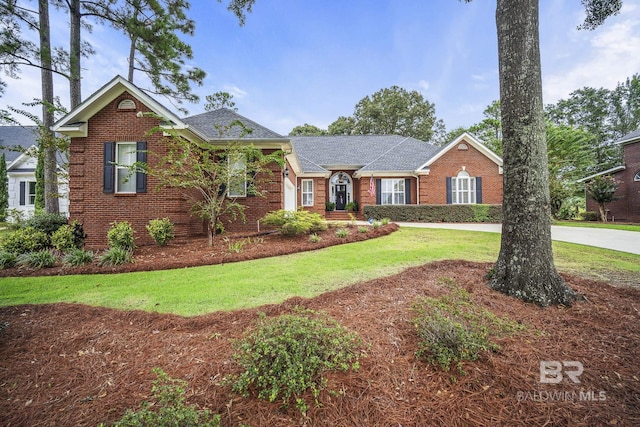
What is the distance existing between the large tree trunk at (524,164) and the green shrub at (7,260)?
10815 millimetres

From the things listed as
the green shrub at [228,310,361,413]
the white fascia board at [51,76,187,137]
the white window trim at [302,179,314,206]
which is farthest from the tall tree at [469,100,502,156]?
the green shrub at [228,310,361,413]

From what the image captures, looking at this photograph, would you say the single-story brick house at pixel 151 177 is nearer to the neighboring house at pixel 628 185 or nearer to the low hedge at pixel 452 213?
the low hedge at pixel 452 213

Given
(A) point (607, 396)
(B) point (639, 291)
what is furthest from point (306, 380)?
(B) point (639, 291)

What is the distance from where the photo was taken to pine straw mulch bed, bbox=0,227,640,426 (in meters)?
1.79

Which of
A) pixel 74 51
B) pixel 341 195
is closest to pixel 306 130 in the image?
pixel 341 195

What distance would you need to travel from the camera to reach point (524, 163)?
3.76 m

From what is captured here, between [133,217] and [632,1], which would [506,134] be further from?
[133,217]

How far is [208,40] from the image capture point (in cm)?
Result: 1146

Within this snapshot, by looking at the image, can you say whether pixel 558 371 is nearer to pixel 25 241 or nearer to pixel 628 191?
pixel 25 241

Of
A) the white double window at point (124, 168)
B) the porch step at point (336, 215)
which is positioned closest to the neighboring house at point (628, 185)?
the porch step at point (336, 215)

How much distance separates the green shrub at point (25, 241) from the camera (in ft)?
22.8

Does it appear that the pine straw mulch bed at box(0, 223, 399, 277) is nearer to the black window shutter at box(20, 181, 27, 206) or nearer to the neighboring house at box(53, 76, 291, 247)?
the neighboring house at box(53, 76, 291, 247)

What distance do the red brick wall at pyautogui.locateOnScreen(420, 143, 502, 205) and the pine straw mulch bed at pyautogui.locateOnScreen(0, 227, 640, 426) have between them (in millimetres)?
14665

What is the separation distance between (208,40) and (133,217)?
27.9ft
